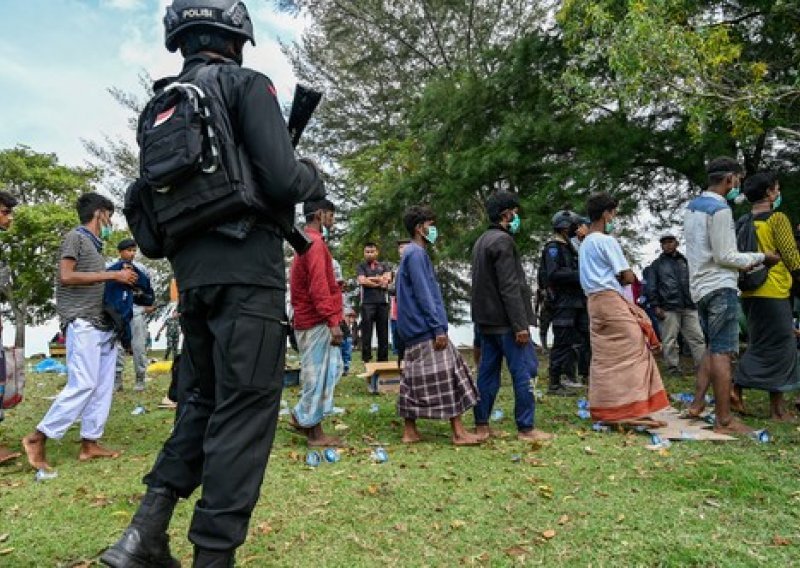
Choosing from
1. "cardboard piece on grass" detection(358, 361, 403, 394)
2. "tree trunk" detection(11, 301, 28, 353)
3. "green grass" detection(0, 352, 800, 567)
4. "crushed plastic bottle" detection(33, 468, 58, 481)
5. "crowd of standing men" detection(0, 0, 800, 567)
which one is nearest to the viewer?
"green grass" detection(0, 352, 800, 567)

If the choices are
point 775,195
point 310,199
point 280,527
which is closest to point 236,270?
point 310,199

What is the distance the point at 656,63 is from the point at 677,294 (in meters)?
3.46

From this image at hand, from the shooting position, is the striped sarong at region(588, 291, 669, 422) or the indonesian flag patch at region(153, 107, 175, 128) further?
the striped sarong at region(588, 291, 669, 422)

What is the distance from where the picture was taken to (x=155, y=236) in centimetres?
268

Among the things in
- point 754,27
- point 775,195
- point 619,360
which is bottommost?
point 619,360

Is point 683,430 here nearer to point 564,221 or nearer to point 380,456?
point 380,456

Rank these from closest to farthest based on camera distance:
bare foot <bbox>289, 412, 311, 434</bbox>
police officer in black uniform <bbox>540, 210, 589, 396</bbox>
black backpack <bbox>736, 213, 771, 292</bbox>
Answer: bare foot <bbox>289, 412, 311, 434</bbox> → black backpack <bbox>736, 213, 771, 292</bbox> → police officer in black uniform <bbox>540, 210, 589, 396</bbox>

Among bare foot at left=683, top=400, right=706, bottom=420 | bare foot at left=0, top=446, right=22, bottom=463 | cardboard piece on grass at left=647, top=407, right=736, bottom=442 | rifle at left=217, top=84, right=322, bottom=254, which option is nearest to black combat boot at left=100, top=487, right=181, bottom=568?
rifle at left=217, top=84, right=322, bottom=254

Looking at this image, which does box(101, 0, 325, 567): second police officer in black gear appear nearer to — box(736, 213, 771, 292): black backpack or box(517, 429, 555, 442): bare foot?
box(517, 429, 555, 442): bare foot

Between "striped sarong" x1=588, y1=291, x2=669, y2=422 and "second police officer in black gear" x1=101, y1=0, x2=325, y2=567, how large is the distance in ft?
13.3

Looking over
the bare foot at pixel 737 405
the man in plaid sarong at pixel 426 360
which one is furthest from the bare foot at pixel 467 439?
the bare foot at pixel 737 405

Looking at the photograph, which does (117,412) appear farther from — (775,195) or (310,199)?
(775,195)

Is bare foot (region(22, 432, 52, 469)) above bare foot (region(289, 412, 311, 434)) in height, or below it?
above

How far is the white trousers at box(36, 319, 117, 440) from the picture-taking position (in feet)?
15.5
